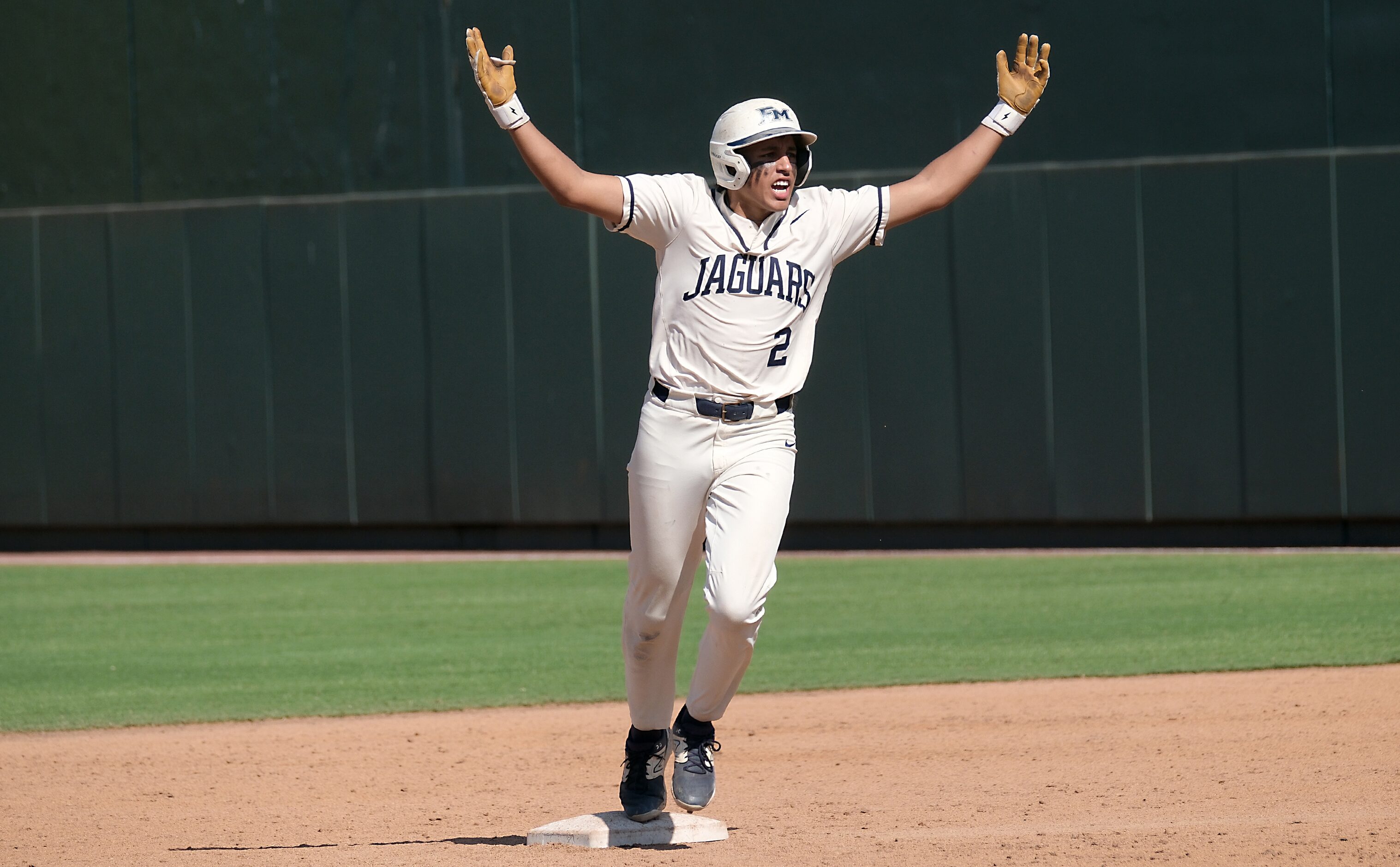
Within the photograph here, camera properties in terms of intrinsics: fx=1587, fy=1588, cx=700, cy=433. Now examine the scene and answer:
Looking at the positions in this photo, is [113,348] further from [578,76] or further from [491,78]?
[491,78]

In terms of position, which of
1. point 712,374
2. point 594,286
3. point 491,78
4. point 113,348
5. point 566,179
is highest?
point 594,286

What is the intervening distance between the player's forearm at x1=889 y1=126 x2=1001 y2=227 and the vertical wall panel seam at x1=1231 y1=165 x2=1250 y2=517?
9.41 metres

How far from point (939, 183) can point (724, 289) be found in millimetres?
890

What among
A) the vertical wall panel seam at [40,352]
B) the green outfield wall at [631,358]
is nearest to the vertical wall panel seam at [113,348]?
the green outfield wall at [631,358]

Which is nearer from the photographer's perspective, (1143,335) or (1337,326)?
(1337,326)

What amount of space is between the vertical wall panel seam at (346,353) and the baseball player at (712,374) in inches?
457

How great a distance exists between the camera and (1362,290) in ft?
45.1

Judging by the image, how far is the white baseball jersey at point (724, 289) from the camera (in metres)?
5.00

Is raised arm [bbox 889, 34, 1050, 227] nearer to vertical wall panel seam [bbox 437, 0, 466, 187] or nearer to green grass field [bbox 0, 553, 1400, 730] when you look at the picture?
green grass field [bbox 0, 553, 1400, 730]

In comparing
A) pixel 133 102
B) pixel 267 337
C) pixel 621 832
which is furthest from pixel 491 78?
pixel 133 102

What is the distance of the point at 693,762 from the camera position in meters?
5.09

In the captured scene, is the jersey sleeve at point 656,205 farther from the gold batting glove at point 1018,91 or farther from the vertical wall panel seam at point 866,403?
the vertical wall panel seam at point 866,403

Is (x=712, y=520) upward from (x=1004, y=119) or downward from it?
downward

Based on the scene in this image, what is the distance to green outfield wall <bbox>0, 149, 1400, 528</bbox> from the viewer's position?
14.0 meters
